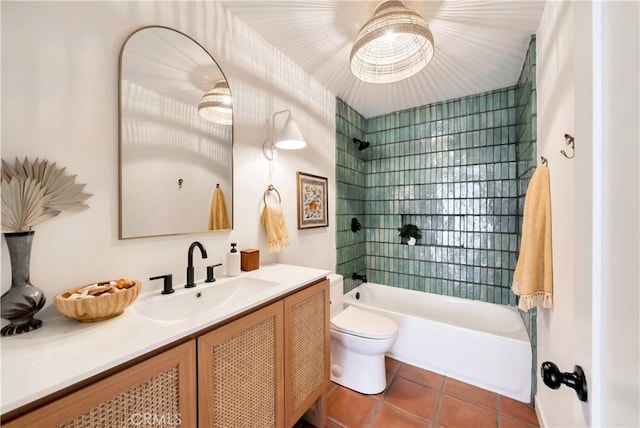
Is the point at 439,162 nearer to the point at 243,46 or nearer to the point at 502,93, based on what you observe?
the point at 502,93

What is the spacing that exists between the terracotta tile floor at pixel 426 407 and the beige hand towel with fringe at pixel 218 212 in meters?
1.43

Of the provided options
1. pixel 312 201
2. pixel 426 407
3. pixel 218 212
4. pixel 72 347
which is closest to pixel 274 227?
pixel 218 212

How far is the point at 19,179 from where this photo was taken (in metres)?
0.79

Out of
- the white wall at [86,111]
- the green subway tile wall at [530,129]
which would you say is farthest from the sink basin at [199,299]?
the green subway tile wall at [530,129]

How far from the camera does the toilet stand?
1717mm

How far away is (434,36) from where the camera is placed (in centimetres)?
169

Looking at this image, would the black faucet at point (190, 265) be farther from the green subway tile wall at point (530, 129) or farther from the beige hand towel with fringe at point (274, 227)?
the green subway tile wall at point (530, 129)

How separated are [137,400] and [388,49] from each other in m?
1.90

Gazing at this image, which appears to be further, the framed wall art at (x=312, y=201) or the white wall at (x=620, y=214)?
the framed wall art at (x=312, y=201)

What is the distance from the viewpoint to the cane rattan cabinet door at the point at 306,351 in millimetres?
1199

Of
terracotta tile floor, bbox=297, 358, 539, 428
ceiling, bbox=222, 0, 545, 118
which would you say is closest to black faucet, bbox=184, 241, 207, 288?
terracotta tile floor, bbox=297, 358, 539, 428

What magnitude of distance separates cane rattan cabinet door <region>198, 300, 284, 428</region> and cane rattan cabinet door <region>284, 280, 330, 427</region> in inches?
2.3

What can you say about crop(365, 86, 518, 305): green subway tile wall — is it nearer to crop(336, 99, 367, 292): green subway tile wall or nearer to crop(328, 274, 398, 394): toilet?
crop(336, 99, 367, 292): green subway tile wall

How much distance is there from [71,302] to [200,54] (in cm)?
132
